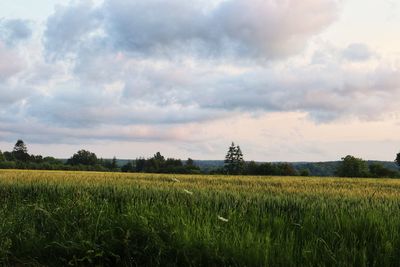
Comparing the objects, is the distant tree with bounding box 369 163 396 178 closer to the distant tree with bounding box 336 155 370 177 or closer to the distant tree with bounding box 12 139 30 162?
the distant tree with bounding box 336 155 370 177

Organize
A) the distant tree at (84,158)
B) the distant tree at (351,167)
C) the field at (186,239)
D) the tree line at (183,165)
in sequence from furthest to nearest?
the distant tree at (84,158) → the distant tree at (351,167) → the tree line at (183,165) → the field at (186,239)

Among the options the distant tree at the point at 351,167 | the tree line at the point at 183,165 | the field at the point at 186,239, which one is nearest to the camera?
the field at the point at 186,239

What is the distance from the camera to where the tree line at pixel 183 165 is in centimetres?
7861

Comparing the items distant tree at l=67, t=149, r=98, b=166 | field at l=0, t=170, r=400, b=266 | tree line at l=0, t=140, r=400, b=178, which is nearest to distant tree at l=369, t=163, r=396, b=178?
tree line at l=0, t=140, r=400, b=178

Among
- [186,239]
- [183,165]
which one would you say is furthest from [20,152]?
[186,239]

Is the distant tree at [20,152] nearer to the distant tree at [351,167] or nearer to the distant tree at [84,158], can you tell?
the distant tree at [84,158]

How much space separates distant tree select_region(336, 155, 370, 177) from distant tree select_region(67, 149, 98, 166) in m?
62.7

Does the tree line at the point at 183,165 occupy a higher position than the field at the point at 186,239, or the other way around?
the tree line at the point at 183,165

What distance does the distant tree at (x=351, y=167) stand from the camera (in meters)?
88.1

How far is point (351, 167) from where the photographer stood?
8962cm

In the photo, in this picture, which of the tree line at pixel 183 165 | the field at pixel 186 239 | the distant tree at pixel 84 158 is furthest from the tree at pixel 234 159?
the field at pixel 186 239

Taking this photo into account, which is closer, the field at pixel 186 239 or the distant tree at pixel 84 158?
the field at pixel 186 239

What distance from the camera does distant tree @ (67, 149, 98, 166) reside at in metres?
120

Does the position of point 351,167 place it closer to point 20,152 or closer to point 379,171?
point 379,171
